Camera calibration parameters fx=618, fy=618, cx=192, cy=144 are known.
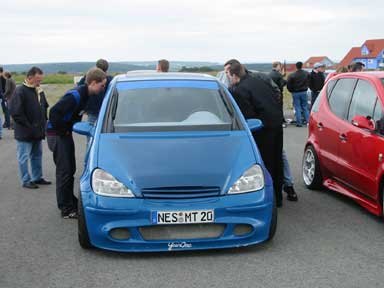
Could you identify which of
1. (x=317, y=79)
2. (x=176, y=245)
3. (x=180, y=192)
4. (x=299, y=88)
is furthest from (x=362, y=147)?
(x=317, y=79)

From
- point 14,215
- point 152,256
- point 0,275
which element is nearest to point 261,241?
point 152,256

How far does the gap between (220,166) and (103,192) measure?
1.08 metres

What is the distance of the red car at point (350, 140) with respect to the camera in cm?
673

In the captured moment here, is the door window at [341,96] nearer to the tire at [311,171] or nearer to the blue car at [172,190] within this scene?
the tire at [311,171]

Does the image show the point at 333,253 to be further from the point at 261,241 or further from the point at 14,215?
the point at 14,215

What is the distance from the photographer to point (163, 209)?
5.32 meters

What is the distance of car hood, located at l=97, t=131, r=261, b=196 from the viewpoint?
5.47 m

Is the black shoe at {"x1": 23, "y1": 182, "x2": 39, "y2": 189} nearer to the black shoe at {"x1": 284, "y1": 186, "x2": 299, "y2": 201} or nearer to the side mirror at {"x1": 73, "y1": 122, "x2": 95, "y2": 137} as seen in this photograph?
the side mirror at {"x1": 73, "y1": 122, "x2": 95, "y2": 137}

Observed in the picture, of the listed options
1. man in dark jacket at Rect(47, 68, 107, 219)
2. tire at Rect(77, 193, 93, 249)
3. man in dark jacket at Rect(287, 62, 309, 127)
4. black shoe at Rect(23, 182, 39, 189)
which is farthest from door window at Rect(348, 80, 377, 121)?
man in dark jacket at Rect(287, 62, 309, 127)

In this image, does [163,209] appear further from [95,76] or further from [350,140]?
[350,140]

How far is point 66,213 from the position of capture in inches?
285

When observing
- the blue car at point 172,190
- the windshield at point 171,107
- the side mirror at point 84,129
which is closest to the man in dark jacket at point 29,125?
the side mirror at point 84,129

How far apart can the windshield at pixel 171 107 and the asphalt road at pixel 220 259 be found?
1.31 meters

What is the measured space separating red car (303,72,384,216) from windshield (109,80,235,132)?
1595 mm
